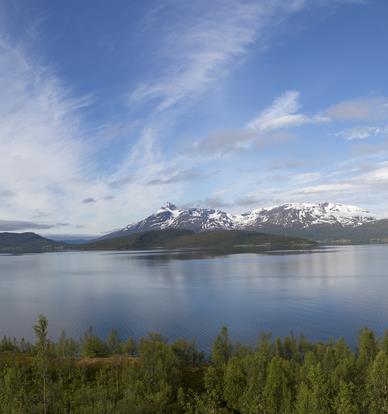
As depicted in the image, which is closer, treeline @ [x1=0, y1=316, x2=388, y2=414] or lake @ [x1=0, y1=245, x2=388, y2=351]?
treeline @ [x1=0, y1=316, x2=388, y2=414]

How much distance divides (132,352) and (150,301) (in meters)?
70.0

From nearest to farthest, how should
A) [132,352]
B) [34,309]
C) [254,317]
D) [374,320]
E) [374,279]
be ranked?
[132,352]
[374,320]
[254,317]
[34,309]
[374,279]

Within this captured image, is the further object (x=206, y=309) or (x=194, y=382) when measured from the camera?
(x=206, y=309)

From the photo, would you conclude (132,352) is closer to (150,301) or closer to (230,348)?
(230,348)

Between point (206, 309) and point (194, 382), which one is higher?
point (194, 382)

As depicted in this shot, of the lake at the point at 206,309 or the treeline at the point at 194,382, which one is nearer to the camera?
the treeline at the point at 194,382

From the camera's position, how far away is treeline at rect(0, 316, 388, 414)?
Answer: 1789 inches

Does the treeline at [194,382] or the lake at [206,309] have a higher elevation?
the treeline at [194,382]

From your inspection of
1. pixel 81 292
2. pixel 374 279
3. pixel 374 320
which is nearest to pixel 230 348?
pixel 374 320

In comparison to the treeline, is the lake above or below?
below

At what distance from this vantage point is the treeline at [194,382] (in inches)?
1789

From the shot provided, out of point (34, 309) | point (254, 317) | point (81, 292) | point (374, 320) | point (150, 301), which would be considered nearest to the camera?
point (374, 320)

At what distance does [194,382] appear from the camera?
66.6m

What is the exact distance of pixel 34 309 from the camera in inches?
5674
